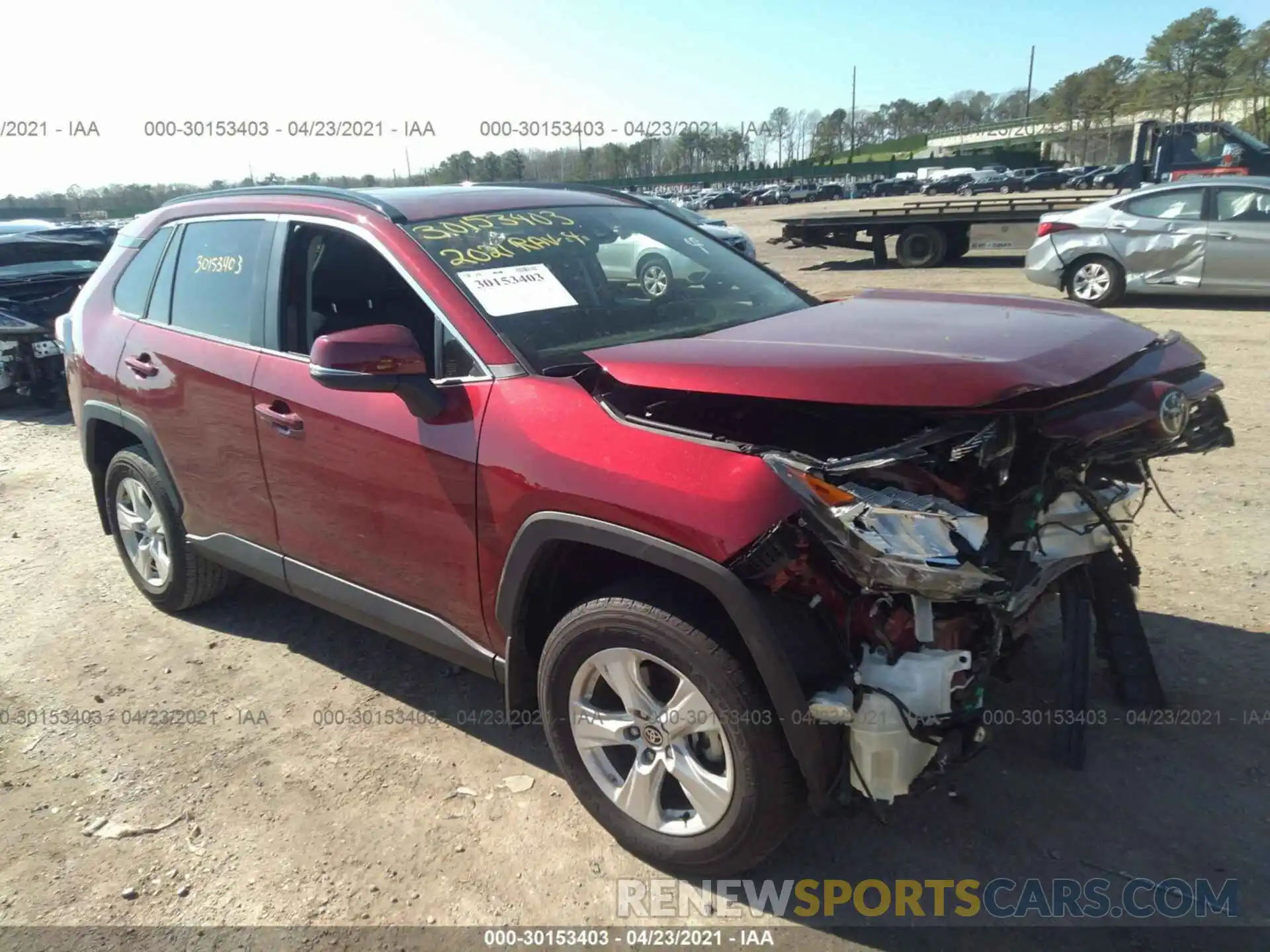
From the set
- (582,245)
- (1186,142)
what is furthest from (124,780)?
(1186,142)

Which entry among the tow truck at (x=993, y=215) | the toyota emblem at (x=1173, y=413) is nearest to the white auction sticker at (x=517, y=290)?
the toyota emblem at (x=1173, y=413)

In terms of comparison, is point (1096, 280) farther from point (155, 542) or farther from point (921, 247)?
point (155, 542)

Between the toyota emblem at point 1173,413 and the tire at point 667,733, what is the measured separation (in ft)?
4.21

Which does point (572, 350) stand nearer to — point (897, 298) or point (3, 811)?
point (897, 298)

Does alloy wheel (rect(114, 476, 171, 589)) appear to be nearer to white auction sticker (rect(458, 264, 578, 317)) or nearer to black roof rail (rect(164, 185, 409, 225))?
black roof rail (rect(164, 185, 409, 225))

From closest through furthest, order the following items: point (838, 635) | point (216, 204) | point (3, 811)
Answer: point (838, 635) < point (3, 811) < point (216, 204)

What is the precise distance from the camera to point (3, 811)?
10.4 feet

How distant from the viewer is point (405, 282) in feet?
10.2

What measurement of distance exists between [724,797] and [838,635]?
0.54 metres

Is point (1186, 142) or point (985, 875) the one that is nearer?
point (985, 875)

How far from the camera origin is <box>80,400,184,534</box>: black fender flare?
4.10 meters

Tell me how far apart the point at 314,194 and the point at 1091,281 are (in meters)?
10.4

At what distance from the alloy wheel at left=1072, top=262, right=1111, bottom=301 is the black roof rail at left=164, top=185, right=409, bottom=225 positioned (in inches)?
405

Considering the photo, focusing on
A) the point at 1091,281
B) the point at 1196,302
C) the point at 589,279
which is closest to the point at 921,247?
the point at 1091,281
